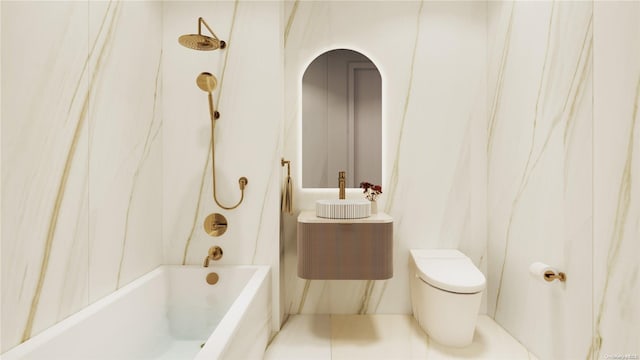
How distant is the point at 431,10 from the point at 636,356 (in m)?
2.04

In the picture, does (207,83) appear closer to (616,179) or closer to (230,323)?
(230,323)

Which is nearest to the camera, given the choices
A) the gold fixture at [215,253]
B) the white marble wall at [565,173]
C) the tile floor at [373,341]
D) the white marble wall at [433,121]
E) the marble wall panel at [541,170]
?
the white marble wall at [565,173]

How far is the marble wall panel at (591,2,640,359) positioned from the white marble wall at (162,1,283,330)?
57.4 inches

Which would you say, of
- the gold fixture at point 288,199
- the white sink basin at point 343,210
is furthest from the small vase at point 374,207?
the gold fixture at point 288,199

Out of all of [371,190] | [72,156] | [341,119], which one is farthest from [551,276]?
[72,156]

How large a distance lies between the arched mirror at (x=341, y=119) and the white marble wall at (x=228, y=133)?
0.32m

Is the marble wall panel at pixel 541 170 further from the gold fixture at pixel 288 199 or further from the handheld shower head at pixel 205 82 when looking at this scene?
the handheld shower head at pixel 205 82

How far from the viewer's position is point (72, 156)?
1.38 m

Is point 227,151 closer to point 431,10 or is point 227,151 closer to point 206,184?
point 206,184

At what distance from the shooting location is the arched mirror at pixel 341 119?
237 centimetres

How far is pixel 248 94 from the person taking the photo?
2.10 meters

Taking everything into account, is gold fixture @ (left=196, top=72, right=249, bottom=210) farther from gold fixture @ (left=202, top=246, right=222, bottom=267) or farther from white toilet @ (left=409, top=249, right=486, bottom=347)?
white toilet @ (left=409, top=249, right=486, bottom=347)

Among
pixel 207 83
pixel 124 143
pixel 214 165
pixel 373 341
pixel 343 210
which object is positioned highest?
pixel 207 83

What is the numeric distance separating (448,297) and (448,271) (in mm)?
166
